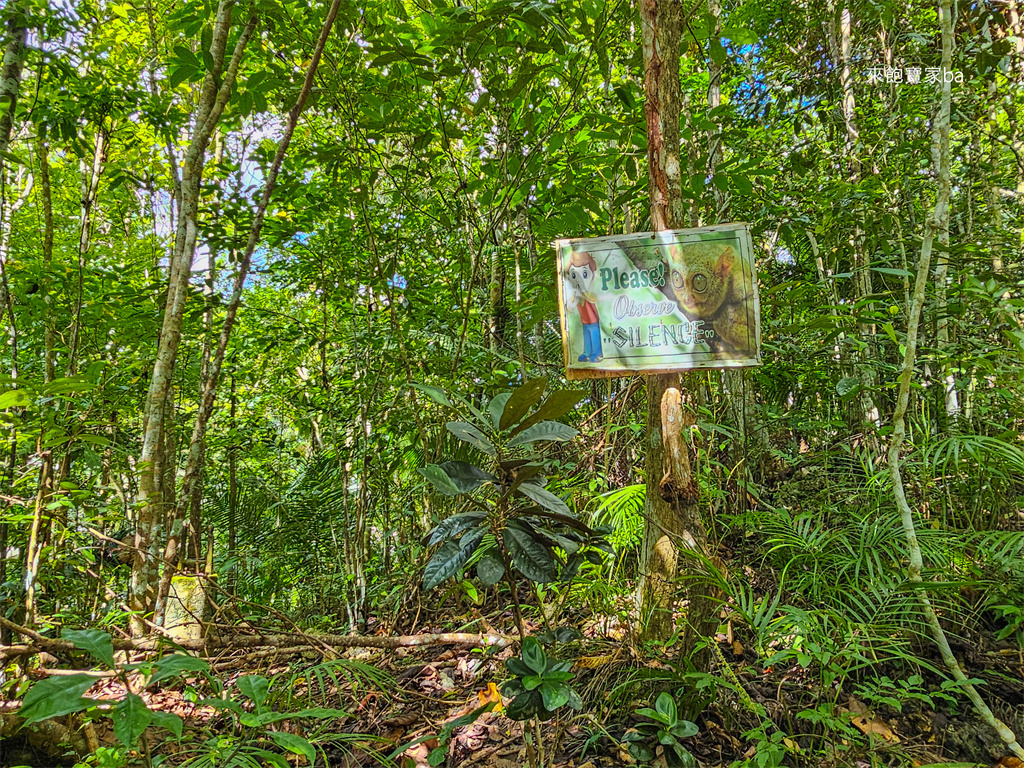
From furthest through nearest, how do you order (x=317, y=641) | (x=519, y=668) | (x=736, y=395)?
(x=736, y=395) < (x=317, y=641) < (x=519, y=668)

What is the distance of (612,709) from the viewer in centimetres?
174

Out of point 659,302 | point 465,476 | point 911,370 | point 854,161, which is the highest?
point 854,161

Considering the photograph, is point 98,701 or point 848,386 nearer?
point 98,701

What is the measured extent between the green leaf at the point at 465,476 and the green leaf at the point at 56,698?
0.82 m

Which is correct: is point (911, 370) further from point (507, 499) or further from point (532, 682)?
point (532, 682)

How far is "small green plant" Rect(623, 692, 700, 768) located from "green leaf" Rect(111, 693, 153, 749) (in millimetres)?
1182

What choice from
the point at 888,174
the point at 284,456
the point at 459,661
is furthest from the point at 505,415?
the point at 284,456

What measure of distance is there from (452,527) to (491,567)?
15cm

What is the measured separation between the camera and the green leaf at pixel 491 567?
4.59ft

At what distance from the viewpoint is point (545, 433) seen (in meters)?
1.51

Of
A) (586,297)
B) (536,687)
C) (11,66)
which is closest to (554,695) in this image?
(536,687)

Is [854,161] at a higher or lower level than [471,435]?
higher

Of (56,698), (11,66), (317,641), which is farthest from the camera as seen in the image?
(11,66)

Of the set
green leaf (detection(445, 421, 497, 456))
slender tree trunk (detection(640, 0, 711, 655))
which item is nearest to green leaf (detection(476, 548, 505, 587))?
green leaf (detection(445, 421, 497, 456))
